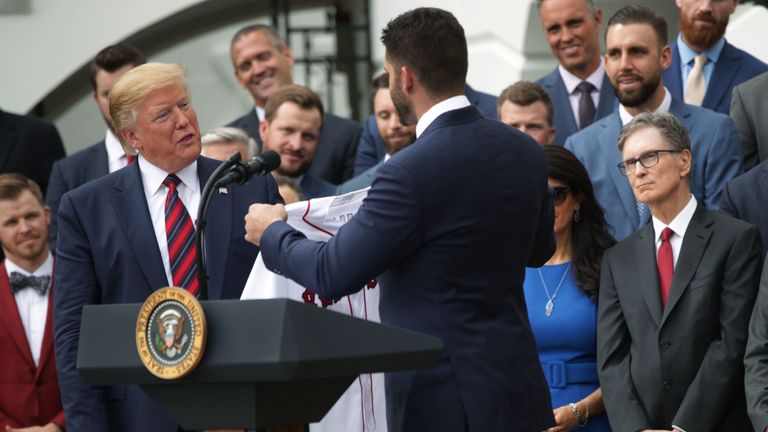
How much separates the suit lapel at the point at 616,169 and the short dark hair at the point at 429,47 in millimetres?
2222

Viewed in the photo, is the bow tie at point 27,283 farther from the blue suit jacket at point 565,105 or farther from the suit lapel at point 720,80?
the suit lapel at point 720,80

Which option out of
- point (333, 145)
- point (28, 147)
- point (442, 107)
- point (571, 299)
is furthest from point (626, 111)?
point (28, 147)

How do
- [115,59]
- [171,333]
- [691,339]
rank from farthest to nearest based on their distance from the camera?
[115,59] → [691,339] → [171,333]

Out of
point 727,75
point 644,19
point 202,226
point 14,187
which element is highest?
point 644,19

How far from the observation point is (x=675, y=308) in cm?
525

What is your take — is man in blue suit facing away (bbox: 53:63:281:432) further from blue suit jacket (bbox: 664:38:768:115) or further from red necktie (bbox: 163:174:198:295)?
blue suit jacket (bbox: 664:38:768:115)

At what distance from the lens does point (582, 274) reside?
5.67 metres

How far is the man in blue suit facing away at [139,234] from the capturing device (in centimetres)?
440

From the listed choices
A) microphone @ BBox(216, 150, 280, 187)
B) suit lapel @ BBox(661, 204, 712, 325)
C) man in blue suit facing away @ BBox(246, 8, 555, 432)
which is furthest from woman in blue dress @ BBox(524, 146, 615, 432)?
microphone @ BBox(216, 150, 280, 187)

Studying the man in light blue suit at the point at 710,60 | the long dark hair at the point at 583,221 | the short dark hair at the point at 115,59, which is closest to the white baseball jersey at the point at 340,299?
the long dark hair at the point at 583,221

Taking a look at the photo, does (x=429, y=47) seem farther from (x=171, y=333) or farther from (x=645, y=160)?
(x=645, y=160)

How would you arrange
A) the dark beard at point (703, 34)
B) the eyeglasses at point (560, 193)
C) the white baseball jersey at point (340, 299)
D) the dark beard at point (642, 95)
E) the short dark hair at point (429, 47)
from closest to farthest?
the short dark hair at point (429, 47), the white baseball jersey at point (340, 299), the eyeglasses at point (560, 193), the dark beard at point (642, 95), the dark beard at point (703, 34)

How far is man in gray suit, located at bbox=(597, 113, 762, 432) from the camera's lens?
5.16 metres

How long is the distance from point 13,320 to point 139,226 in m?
2.29
